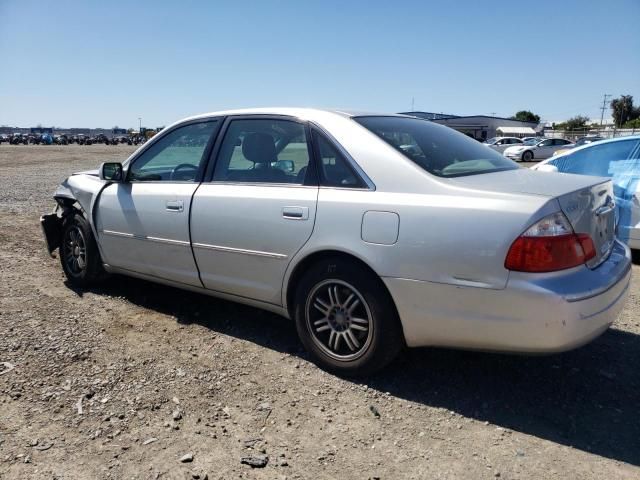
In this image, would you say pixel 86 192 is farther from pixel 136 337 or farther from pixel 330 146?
pixel 330 146

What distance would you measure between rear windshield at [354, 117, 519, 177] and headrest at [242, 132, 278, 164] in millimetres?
644

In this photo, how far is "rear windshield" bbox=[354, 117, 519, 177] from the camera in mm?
3139

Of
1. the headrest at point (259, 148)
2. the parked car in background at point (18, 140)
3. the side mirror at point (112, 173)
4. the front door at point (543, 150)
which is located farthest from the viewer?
the parked car in background at point (18, 140)

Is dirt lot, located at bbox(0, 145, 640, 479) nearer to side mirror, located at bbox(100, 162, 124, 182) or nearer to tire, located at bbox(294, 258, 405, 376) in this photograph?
tire, located at bbox(294, 258, 405, 376)

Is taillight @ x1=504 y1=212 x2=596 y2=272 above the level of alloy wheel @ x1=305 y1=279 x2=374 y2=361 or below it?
above

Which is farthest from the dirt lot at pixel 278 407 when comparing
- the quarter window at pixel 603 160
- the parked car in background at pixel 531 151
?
the parked car in background at pixel 531 151

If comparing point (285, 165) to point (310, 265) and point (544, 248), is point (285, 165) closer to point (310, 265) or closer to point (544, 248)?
point (310, 265)

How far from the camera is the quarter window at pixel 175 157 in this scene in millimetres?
3996

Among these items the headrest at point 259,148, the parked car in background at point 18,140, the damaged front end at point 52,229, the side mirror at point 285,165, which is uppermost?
the parked car in background at point 18,140

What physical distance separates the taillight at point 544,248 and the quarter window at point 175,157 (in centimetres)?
237

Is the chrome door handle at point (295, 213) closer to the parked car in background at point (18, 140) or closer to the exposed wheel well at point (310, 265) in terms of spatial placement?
the exposed wheel well at point (310, 265)

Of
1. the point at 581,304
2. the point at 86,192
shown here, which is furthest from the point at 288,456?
the point at 86,192

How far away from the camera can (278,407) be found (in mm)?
2955

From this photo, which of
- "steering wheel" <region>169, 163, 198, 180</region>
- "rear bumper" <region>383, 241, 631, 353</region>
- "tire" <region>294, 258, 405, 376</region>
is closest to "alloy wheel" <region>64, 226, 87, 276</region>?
"steering wheel" <region>169, 163, 198, 180</region>
